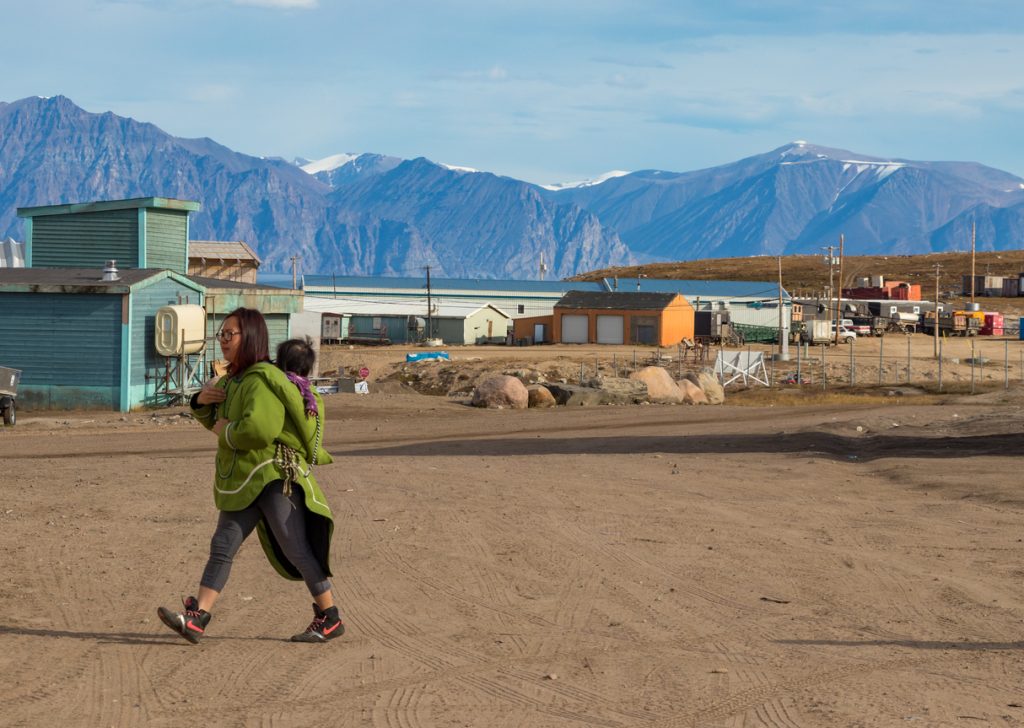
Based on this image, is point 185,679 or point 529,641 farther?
point 529,641

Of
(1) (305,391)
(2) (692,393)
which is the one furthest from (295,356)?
(2) (692,393)

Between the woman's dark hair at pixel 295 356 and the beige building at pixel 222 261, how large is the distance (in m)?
64.2

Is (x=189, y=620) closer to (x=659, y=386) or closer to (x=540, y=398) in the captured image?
(x=540, y=398)

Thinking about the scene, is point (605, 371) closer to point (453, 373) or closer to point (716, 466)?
point (453, 373)

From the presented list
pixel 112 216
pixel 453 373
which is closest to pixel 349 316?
pixel 453 373

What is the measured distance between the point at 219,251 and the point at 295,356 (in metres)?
69.2

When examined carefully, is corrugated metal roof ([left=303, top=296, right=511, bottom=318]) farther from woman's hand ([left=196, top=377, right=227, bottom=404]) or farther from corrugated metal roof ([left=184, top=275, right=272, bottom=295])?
woman's hand ([left=196, top=377, right=227, bottom=404])

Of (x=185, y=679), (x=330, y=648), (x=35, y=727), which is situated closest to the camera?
(x=35, y=727)

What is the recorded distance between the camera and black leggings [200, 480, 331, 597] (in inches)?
291

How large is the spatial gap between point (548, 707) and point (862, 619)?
2.73 m

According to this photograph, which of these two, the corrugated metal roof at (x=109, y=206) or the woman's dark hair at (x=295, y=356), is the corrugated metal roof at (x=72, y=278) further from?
the woman's dark hair at (x=295, y=356)

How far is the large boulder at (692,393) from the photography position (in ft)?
128

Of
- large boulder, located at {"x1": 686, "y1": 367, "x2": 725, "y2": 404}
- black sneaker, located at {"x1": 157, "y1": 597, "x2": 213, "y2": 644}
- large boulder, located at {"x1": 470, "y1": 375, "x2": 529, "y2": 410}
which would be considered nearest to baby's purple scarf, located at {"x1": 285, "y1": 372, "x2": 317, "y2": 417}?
black sneaker, located at {"x1": 157, "y1": 597, "x2": 213, "y2": 644}

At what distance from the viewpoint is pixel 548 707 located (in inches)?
253
